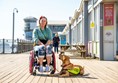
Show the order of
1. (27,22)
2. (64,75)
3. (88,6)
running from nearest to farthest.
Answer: (64,75)
(88,6)
(27,22)

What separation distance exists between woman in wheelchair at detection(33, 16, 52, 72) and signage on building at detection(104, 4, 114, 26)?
6670 mm

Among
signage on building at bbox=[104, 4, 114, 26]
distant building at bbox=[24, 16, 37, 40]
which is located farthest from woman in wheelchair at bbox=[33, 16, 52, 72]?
distant building at bbox=[24, 16, 37, 40]

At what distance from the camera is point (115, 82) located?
6.38 metres

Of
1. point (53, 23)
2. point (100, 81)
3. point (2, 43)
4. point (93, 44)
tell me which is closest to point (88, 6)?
point (93, 44)

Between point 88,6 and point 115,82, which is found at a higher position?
point 88,6

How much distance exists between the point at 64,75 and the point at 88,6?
479 inches

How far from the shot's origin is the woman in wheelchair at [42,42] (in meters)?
7.90

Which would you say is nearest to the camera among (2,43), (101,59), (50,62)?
(50,62)

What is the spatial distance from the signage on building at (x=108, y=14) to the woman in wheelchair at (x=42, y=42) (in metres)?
6.67

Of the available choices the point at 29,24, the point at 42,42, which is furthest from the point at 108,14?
the point at 29,24

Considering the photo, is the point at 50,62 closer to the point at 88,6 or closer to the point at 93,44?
the point at 93,44

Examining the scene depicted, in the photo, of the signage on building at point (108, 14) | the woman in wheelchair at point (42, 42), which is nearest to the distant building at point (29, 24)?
the signage on building at point (108, 14)

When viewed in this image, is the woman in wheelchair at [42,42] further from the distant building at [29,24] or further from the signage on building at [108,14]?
the distant building at [29,24]

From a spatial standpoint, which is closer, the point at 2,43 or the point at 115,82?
the point at 115,82
